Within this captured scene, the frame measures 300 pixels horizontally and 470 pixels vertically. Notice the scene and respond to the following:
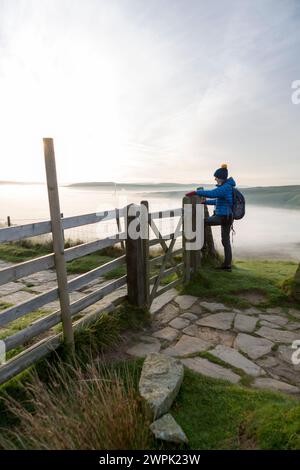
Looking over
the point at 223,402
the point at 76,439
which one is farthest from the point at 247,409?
the point at 76,439

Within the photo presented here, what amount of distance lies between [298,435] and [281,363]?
1.78 m

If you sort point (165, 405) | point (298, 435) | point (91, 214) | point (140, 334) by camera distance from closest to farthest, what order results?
point (298, 435)
point (165, 405)
point (91, 214)
point (140, 334)

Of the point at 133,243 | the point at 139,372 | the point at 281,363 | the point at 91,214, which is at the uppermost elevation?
the point at 91,214

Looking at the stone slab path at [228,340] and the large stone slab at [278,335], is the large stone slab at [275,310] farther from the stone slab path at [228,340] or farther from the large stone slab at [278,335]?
the large stone slab at [278,335]

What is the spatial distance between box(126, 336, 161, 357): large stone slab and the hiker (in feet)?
10.8

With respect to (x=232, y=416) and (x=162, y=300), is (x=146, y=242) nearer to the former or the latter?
(x=162, y=300)

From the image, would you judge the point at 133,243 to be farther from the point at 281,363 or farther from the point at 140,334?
the point at 281,363

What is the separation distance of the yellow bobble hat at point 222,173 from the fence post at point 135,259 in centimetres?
272

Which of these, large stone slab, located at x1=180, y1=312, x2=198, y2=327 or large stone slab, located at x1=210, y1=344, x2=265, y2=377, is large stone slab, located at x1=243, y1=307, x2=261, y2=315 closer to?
large stone slab, located at x1=180, y1=312, x2=198, y2=327

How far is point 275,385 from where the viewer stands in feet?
11.2

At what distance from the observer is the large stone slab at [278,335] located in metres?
4.45

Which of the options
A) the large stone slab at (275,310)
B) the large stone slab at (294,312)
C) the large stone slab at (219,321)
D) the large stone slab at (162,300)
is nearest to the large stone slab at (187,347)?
the large stone slab at (219,321)

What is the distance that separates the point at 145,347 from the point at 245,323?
5.67 ft

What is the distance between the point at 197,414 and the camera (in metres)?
2.78
